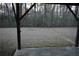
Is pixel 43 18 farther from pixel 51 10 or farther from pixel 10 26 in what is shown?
pixel 10 26

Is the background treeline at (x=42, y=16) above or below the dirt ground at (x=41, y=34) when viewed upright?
above

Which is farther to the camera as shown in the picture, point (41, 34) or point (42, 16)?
point (42, 16)

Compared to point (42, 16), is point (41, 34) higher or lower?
lower


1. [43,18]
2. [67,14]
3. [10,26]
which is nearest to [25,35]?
[10,26]

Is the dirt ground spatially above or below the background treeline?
below

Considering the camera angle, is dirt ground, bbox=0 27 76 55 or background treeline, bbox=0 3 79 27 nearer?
dirt ground, bbox=0 27 76 55

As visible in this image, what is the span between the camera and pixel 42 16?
5.66 meters

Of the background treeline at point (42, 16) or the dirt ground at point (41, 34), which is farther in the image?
the background treeline at point (42, 16)

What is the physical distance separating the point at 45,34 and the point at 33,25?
596 mm

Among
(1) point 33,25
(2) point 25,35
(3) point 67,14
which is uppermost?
(3) point 67,14

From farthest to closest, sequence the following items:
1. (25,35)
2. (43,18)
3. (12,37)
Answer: (43,18) → (25,35) → (12,37)

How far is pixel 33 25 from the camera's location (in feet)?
18.2

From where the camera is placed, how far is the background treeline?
5.33 m

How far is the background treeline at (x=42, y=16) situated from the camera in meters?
5.33
